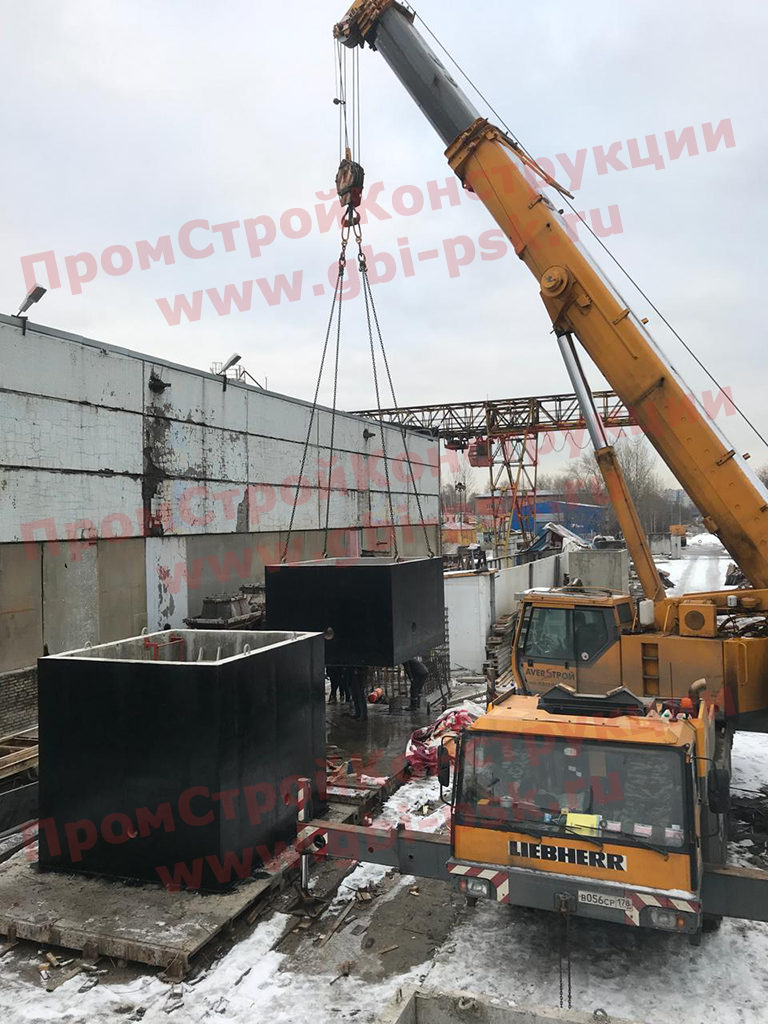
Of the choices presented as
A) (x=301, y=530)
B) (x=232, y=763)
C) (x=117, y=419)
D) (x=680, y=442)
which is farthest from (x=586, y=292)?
(x=301, y=530)

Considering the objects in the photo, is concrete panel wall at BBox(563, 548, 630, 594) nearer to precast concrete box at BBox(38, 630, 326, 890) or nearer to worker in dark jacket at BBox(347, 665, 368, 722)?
worker in dark jacket at BBox(347, 665, 368, 722)

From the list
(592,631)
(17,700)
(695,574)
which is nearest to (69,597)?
(17,700)

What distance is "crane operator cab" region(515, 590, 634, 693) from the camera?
9359 mm

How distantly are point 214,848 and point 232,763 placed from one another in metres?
0.70

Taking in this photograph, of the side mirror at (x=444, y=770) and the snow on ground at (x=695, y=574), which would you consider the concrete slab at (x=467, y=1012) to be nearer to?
the side mirror at (x=444, y=770)

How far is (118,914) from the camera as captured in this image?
5.83 m

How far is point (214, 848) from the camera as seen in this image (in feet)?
20.1

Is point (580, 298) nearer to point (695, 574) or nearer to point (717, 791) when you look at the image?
point (717, 791)

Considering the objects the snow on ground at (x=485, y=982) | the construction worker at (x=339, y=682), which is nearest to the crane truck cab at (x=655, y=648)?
the snow on ground at (x=485, y=982)

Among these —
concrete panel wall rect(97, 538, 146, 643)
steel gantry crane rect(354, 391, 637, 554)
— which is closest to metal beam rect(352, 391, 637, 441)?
steel gantry crane rect(354, 391, 637, 554)

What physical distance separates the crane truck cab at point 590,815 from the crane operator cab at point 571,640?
3.71 m

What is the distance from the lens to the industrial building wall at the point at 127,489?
1215cm

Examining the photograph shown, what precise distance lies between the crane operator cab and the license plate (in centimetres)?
470

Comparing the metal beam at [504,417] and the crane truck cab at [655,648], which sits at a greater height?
the metal beam at [504,417]
